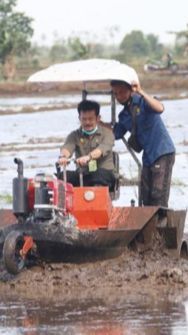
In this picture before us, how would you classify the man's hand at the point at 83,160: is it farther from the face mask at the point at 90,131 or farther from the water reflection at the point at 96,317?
the water reflection at the point at 96,317

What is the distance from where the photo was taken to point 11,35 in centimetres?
5788

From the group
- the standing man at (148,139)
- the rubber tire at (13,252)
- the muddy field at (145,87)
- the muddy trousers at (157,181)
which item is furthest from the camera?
the muddy field at (145,87)

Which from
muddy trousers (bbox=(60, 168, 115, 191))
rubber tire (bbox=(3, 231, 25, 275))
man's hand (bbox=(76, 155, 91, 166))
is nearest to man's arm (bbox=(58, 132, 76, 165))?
man's hand (bbox=(76, 155, 91, 166))

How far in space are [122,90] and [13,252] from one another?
218cm

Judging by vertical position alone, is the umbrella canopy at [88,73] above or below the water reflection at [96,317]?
above

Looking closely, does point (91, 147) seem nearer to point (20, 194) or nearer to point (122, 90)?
point (122, 90)

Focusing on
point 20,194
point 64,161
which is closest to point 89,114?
point 64,161

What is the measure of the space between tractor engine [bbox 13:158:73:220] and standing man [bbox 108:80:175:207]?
1.38 metres

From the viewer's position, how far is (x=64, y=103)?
1692 inches

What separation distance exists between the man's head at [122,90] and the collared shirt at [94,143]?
323mm

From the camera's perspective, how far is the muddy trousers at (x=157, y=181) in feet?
39.6

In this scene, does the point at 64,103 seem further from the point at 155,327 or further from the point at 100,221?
the point at 155,327

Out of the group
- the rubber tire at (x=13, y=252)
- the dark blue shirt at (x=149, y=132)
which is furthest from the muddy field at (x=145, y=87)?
the rubber tire at (x=13, y=252)

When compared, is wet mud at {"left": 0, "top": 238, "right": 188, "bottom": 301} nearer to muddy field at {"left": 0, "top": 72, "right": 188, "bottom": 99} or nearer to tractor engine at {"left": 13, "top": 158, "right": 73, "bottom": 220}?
tractor engine at {"left": 13, "top": 158, "right": 73, "bottom": 220}
